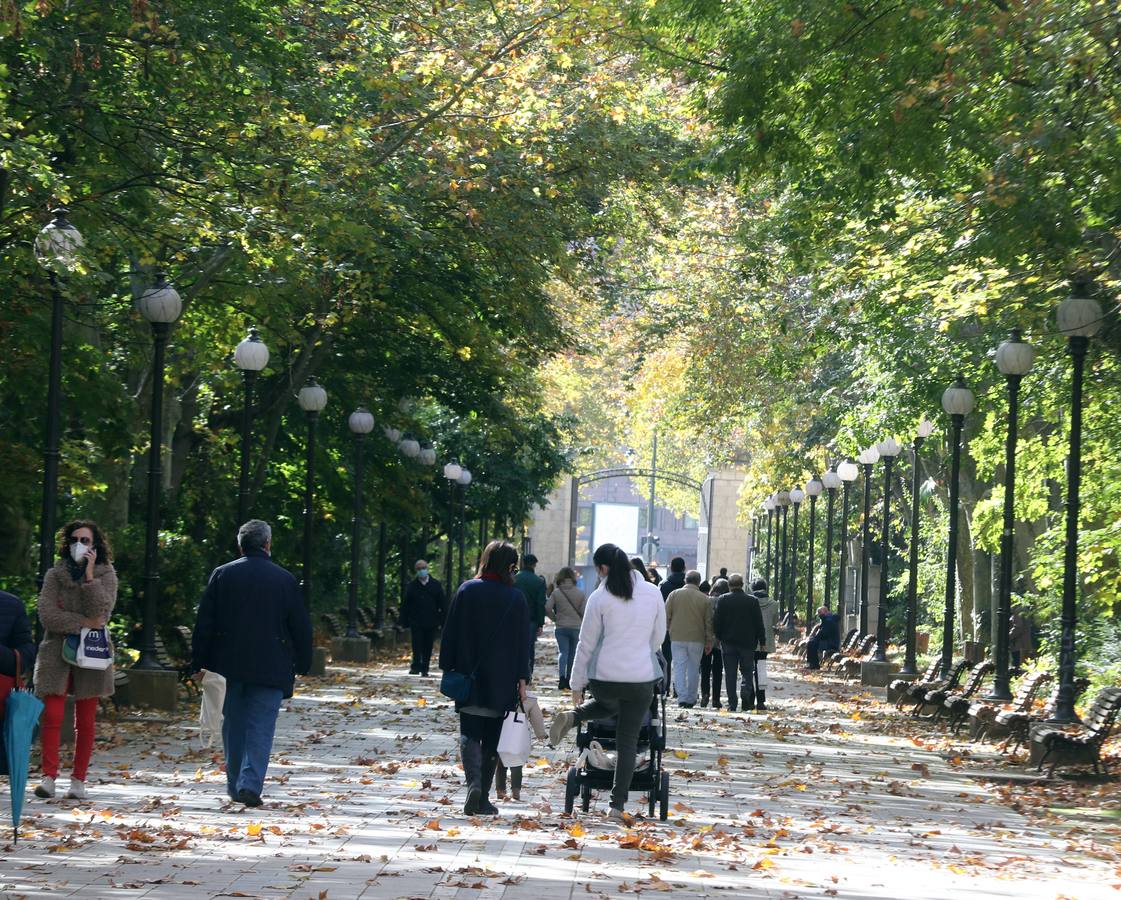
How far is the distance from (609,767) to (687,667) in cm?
1105

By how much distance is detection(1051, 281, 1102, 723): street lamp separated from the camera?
54.0ft

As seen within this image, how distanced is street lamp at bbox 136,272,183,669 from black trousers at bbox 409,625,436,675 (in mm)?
8761

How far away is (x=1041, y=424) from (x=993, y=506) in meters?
3.78

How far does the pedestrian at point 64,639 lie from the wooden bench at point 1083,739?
8.77 m

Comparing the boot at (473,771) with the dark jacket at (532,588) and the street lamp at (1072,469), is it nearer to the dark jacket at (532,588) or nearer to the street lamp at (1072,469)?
the street lamp at (1072,469)

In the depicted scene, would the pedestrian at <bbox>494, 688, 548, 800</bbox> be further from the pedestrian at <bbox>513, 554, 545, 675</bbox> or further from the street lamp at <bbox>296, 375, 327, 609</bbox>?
the street lamp at <bbox>296, 375, 327, 609</bbox>

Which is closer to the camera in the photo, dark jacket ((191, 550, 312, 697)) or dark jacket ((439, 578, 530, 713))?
dark jacket ((439, 578, 530, 713))

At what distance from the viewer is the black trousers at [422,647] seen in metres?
28.1

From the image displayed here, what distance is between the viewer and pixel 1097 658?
23.9 meters

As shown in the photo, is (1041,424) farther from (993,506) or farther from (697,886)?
(697,886)

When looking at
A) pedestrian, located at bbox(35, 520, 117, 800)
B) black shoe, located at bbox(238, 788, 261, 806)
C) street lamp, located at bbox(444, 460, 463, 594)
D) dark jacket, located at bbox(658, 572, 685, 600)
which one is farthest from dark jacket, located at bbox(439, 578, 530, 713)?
street lamp, located at bbox(444, 460, 463, 594)

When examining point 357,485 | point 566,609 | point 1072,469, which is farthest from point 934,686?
point 357,485

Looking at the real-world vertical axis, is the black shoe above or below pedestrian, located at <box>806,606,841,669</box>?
below

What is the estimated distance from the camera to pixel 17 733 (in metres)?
9.06
